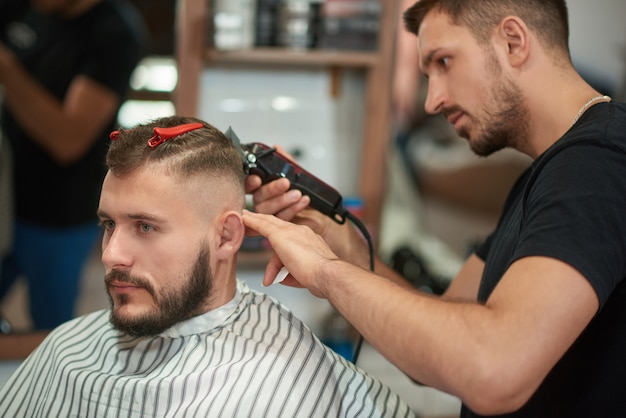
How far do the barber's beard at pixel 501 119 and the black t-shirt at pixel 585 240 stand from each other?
0.17 meters

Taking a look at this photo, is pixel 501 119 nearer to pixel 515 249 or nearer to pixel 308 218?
pixel 515 249

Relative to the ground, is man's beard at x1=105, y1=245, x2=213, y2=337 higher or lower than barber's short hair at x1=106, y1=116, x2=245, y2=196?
lower

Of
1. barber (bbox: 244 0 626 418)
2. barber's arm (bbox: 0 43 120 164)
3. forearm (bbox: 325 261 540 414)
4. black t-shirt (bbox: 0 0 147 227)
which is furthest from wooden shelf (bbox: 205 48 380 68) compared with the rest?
forearm (bbox: 325 261 540 414)

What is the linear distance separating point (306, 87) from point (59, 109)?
104cm

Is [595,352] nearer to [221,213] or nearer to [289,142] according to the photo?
[221,213]

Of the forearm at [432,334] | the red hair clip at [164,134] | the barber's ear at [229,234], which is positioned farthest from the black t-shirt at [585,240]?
the red hair clip at [164,134]

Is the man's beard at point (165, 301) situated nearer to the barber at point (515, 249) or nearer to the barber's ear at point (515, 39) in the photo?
the barber at point (515, 249)

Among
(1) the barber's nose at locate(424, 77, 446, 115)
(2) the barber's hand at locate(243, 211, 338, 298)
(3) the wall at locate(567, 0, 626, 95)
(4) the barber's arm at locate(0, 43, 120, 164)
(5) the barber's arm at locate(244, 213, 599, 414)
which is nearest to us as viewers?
(5) the barber's arm at locate(244, 213, 599, 414)

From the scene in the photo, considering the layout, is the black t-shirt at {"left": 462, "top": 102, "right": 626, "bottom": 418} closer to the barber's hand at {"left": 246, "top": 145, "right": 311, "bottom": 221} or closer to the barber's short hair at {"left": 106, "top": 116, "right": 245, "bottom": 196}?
the barber's hand at {"left": 246, "top": 145, "right": 311, "bottom": 221}

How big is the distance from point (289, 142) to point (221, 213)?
62.0 inches

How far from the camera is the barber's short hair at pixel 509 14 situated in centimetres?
151

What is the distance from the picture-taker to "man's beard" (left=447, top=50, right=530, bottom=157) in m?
1.51

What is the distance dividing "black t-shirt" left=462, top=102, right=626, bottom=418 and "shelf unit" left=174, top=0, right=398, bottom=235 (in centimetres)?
155

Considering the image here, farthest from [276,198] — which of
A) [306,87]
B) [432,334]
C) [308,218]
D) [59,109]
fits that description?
[306,87]
